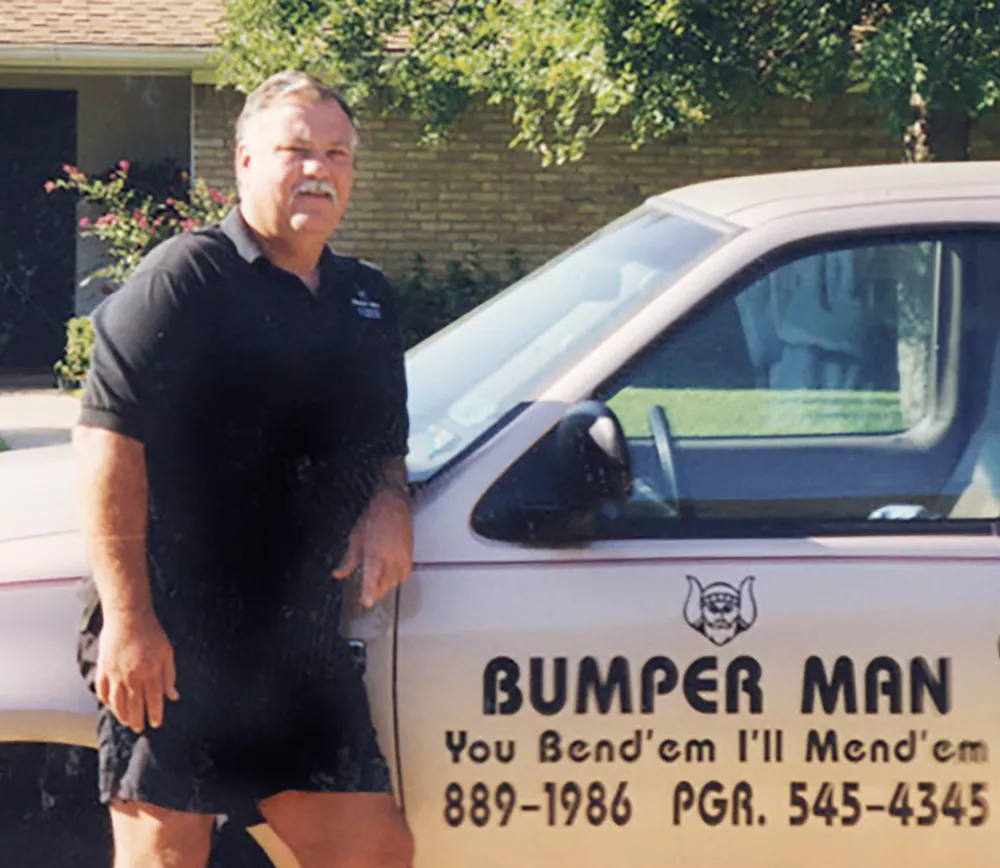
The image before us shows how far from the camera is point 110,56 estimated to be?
49.1ft

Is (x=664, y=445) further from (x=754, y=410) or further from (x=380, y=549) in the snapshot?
(x=380, y=549)

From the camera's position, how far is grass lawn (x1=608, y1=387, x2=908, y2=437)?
3.40 meters

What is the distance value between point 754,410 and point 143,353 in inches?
50.5

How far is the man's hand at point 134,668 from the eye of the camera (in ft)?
9.15

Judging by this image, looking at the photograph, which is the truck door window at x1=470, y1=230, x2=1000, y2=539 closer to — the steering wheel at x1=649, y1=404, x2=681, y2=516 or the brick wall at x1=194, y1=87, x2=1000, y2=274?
the steering wheel at x1=649, y1=404, x2=681, y2=516

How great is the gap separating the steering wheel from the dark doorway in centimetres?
1406

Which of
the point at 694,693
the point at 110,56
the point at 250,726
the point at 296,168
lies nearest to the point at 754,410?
the point at 694,693

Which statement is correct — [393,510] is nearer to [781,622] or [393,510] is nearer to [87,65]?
[781,622]

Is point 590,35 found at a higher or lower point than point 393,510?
higher

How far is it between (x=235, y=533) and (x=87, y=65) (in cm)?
1307

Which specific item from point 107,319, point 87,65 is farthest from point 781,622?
point 87,65

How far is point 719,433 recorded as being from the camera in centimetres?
362

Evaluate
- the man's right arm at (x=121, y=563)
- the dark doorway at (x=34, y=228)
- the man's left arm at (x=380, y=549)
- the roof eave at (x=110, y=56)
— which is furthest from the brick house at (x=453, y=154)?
the man's right arm at (x=121, y=563)

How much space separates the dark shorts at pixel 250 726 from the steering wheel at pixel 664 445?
2.53 ft
